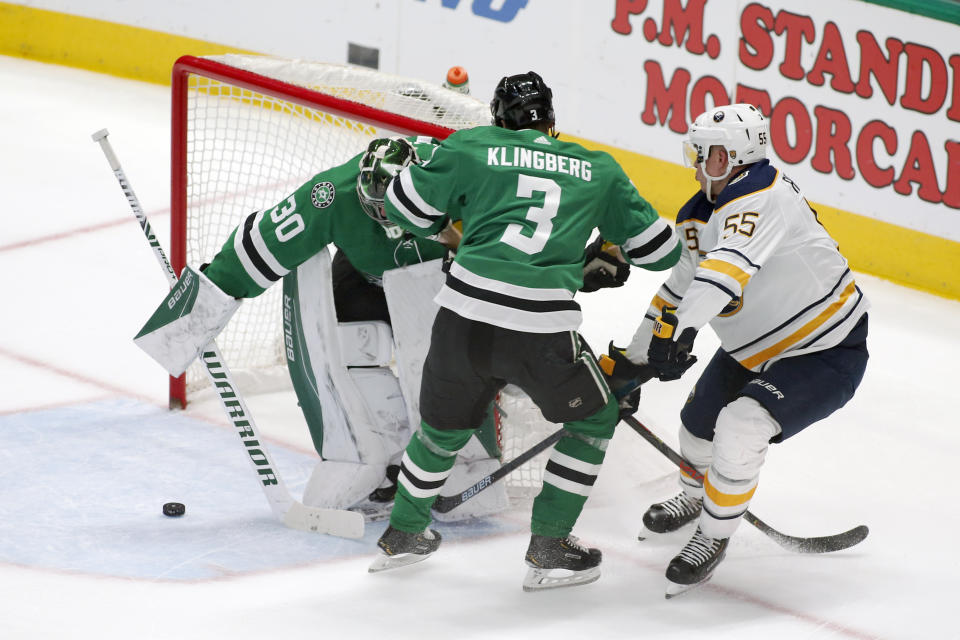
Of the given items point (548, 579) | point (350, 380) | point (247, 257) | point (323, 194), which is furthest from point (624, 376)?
point (247, 257)

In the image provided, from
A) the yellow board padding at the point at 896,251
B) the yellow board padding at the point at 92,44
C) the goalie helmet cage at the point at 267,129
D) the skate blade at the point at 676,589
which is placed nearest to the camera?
the skate blade at the point at 676,589

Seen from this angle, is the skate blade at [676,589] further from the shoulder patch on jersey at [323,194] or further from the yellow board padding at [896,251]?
the yellow board padding at [896,251]

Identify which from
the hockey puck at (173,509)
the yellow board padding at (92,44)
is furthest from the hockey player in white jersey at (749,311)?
the yellow board padding at (92,44)

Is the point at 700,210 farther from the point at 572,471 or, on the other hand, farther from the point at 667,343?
the point at 572,471

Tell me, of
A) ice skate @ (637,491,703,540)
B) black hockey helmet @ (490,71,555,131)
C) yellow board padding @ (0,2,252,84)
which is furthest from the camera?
yellow board padding @ (0,2,252,84)

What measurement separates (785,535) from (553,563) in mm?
661

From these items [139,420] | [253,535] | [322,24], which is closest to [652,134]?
[322,24]

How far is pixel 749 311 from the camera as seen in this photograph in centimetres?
333

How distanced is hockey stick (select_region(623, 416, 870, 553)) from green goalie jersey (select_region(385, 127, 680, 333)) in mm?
616

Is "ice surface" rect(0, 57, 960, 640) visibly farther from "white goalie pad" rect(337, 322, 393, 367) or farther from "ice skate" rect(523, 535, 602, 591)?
"white goalie pad" rect(337, 322, 393, 367)

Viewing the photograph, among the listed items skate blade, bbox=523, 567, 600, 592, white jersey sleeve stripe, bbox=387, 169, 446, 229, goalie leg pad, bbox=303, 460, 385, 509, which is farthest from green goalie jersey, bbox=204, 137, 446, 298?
skate blade, bbox=523, 567, 600, 592

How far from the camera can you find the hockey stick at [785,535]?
3.61 meters

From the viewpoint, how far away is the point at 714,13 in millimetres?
5969

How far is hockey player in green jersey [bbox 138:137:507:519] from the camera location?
3.51 metres
